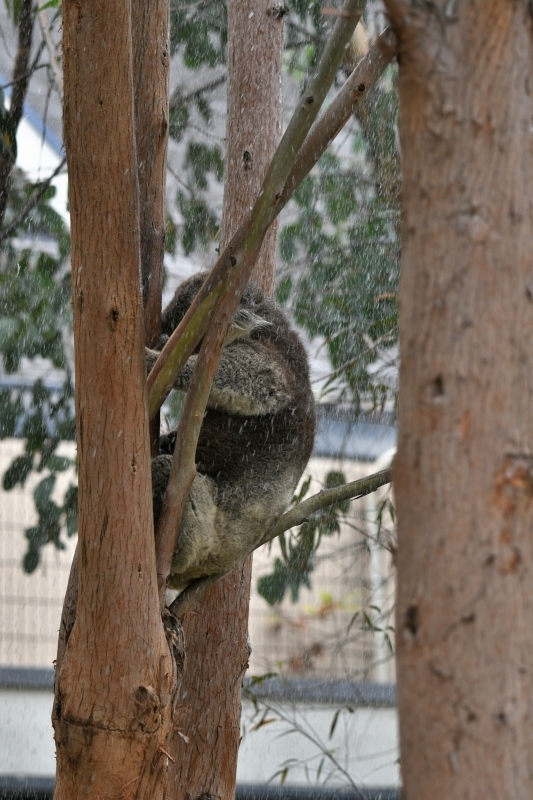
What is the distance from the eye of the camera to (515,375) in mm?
827

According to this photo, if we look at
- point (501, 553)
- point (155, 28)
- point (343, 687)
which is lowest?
point (343, 687)

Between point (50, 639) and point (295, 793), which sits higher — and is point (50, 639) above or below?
above

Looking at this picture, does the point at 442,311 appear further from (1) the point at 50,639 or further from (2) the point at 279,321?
(1) the point at 50,639

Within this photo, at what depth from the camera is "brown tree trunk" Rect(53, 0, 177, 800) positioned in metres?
1.51

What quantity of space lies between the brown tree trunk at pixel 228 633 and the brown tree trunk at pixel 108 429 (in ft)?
3.18

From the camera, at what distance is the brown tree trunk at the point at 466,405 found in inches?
30.9

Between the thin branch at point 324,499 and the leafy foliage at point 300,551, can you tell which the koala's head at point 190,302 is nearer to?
the thin branch at point 324,499

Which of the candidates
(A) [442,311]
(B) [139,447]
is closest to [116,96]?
(B) [139,447]

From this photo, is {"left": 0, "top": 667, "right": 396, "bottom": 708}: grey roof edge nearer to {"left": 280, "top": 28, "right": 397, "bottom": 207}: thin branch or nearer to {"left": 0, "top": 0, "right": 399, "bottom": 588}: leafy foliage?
{"left": 0, "top": 0, "right": 399, "bottom": 588}: leafy foliage

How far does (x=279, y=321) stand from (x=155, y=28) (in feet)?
2.79

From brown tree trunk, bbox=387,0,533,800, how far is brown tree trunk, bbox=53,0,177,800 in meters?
0.75

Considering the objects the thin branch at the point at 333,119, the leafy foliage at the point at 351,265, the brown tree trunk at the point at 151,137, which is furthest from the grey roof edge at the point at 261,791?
the thin branch at the point at 333,119

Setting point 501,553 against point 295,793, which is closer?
point 501,553

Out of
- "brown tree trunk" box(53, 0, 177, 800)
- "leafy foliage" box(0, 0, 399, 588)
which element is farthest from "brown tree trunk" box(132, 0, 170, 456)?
"leafy foliage" box(0, 0, 399, 588)
